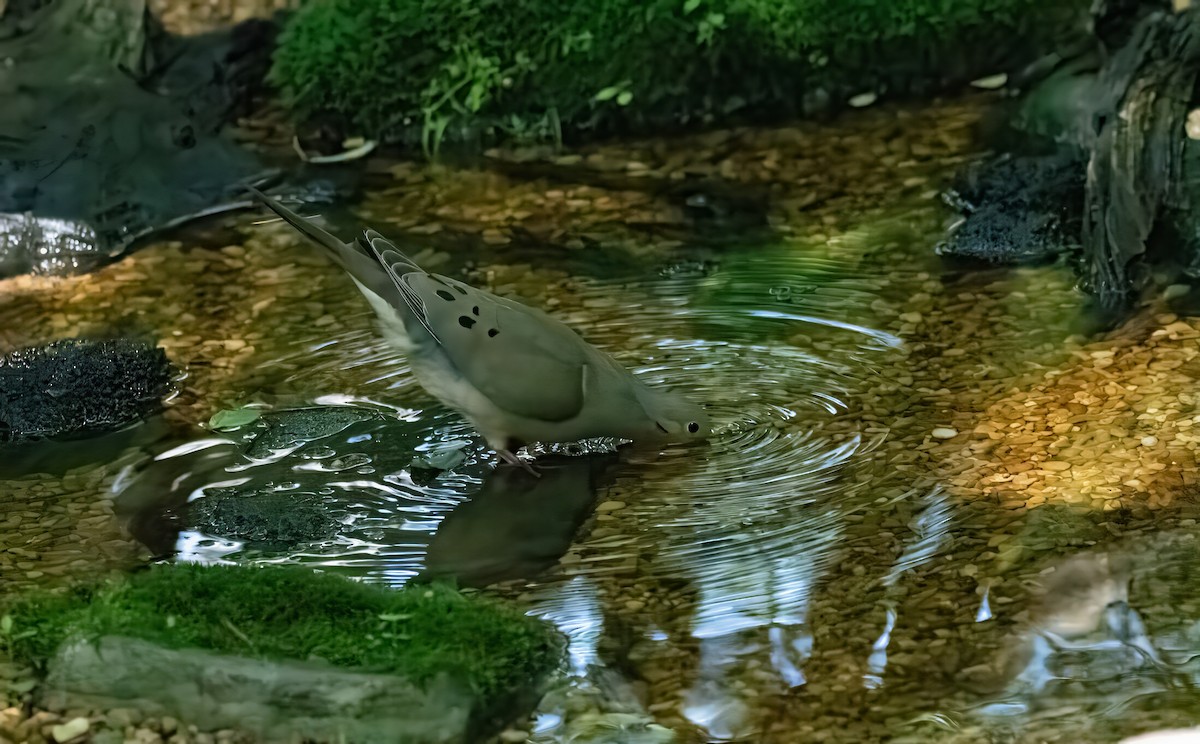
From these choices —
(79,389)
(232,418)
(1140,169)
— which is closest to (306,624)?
(232,418)

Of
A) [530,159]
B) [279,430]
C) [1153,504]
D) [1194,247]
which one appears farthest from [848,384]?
[530,159]

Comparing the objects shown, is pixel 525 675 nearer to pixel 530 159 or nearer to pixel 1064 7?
pixel 530 159

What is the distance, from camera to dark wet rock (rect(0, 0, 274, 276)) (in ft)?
22.2

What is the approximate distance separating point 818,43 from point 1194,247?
2.86m

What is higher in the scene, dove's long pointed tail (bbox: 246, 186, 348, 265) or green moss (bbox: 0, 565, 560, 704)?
dove's long pointed tail (bbox: 246, 186, 348, 265)

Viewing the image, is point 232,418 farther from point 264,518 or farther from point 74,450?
point 264,518

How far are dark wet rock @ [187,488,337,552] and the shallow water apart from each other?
15 mm

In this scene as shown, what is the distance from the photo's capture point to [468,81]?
→ 767cm

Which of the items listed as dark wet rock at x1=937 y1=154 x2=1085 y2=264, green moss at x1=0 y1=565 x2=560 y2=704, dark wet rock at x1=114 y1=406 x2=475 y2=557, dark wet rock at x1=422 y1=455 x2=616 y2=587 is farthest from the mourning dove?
dark wet rock at x1=937 y1=154 x2=1085 y2=264

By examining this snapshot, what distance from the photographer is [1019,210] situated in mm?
6066

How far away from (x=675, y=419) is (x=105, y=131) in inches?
163

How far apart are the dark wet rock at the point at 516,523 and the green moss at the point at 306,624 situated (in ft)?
1.01

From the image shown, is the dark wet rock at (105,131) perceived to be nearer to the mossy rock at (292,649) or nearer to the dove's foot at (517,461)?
the dove's foot at (517,461)

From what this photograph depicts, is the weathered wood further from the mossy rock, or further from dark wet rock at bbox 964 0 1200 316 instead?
the mossy rock
